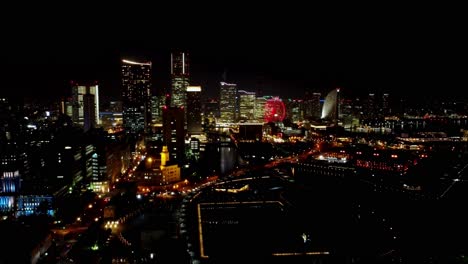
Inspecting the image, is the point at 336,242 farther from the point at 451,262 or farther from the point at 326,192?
the point at 326,192

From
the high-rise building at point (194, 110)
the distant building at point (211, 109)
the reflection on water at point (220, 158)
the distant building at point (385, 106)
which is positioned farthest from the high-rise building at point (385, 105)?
the reflection on water at point (220, 158)

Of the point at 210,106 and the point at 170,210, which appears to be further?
the point at 210,106

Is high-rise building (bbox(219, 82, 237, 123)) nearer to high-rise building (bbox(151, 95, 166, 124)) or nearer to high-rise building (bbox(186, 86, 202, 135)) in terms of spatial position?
high-rise building (bbox(151, 95, 166, 124))

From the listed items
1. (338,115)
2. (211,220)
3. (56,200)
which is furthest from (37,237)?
(338,115)

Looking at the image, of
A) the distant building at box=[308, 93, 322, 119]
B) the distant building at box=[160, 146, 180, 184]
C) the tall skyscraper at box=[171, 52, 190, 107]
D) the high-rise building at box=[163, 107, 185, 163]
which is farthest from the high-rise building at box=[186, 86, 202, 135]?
the distant building at box=[308, 93, 322, 119]

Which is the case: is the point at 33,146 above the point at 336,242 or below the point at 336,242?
above
